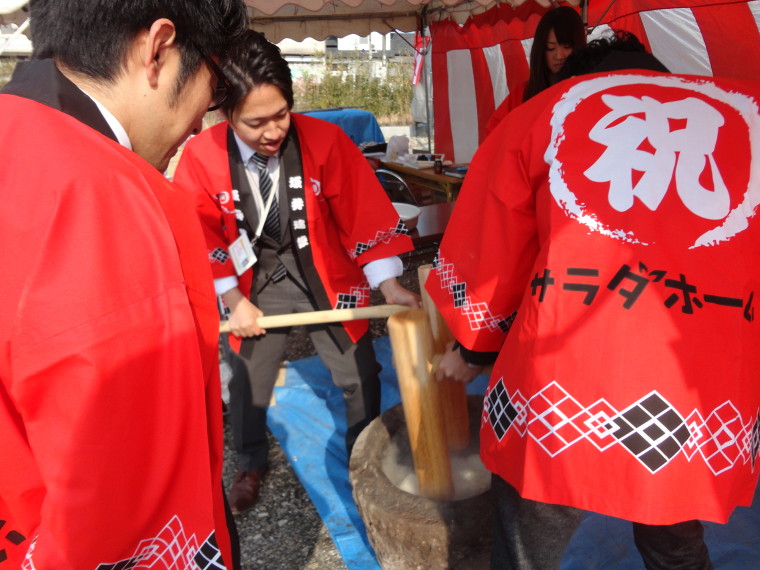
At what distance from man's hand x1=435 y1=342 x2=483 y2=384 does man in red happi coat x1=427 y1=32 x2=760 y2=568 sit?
0.44 m

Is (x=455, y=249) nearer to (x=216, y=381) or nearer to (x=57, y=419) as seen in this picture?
(x=216, y=381)

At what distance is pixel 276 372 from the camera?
2432 millimetres

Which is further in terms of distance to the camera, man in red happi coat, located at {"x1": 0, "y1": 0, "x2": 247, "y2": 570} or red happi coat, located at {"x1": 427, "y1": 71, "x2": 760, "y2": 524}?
red happi coat, located at {"x1": 427, "y1": 71, "x2": 760, "y2": 524}

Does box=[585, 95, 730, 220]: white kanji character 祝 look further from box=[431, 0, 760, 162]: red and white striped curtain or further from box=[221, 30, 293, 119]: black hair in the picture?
box=[431, 0, 760, 162]: red and white striped curtain

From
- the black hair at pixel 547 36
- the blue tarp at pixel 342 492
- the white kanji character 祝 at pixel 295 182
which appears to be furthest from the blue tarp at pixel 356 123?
the white kanji character 祝 at pixel 295 182

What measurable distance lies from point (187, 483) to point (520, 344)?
2.41 ft

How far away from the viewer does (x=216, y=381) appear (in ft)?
2.96

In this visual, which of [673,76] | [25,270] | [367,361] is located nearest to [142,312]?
[25,270]

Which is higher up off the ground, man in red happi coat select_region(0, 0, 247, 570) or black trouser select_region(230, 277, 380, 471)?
man in red happi coat select_region(0, 0, 247, 570)

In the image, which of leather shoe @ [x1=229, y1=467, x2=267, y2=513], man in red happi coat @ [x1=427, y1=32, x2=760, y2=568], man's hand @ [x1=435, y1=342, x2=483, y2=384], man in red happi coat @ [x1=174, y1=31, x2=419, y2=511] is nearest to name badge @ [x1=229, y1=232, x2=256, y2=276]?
man in red happi coat @ [x1=174, y1=31, x2=419, y2=511]

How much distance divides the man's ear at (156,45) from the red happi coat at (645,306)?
772 millimetres

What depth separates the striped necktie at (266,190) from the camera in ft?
6.95

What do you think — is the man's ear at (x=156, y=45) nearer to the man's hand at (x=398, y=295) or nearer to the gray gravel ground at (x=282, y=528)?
the man's hand at (x=398, y=295)

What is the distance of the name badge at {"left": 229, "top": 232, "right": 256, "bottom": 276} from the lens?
2.12 m
